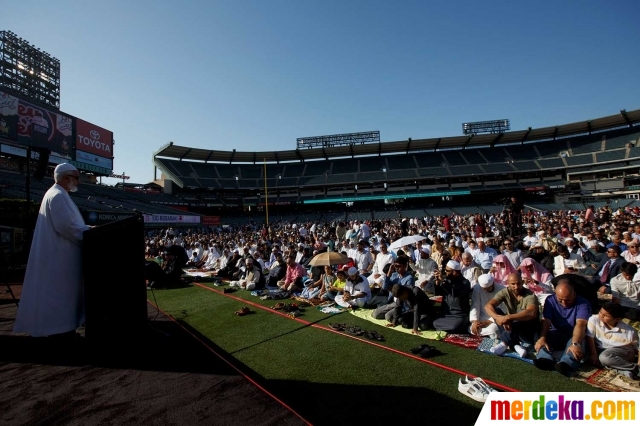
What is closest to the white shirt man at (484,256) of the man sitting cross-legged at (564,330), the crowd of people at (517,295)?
the crowd of people at (517,295)

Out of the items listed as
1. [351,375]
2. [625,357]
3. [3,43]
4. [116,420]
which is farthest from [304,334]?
[3,43]

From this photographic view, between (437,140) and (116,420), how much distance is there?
49.9 metres

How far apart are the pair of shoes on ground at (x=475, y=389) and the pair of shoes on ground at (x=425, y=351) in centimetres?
87

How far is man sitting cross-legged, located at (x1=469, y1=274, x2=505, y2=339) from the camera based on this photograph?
466 centimetres

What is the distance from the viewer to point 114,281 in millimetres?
2855

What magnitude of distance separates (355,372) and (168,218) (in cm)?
2784

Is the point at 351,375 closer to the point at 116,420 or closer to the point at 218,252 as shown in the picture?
the point at 116,420

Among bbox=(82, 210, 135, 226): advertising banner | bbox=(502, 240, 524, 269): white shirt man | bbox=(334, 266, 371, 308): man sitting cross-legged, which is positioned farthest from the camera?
bbox=(82, 210, 135, 226): advertising banner

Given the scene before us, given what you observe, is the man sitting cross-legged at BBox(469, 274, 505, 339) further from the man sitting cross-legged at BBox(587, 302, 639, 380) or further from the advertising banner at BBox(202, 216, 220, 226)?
the advertising banner at BBox(202, 216, 220, 226)

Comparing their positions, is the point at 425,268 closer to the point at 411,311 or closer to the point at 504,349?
the point at 411,311

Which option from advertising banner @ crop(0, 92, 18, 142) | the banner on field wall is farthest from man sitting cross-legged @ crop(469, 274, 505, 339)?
advertising banner @ crop(0, 92, 18, 142)

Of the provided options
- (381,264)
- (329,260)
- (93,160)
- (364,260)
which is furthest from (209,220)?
(381,264)

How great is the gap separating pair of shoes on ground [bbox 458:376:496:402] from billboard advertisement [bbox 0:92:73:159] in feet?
99.9

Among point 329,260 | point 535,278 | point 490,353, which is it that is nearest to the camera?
point 490,353
